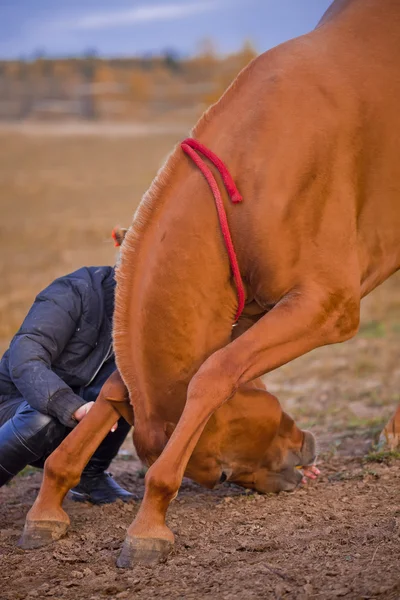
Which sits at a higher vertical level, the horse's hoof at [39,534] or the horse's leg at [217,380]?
the horse's leg at [217,380]

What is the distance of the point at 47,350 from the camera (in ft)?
13.0

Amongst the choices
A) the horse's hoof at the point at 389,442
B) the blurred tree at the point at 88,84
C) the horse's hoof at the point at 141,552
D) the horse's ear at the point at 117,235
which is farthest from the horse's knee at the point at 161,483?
the blurred tree at the point at 88,84

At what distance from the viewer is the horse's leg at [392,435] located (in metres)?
4.62

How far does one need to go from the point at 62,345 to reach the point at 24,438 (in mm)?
484

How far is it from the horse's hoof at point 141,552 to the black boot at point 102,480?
0.98 metres

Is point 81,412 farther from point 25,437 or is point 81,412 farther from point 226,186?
point 226,186

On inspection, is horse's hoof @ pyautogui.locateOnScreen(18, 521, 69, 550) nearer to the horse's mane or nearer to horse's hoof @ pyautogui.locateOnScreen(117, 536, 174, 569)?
horse's hoof @ pyautogui.locateOnScreen(117, 536, 174, 569)

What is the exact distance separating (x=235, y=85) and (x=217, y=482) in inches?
68.3

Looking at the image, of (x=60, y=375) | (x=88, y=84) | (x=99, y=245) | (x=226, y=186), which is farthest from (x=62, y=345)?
(x=88, y=84)

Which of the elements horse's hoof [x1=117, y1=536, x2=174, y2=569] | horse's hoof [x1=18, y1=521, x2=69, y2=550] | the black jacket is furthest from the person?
horse's hoof [x1=117, y1=536, x2=174, y2=569]

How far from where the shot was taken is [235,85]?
3619 mm

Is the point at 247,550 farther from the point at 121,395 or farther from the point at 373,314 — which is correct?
the point at 373,314

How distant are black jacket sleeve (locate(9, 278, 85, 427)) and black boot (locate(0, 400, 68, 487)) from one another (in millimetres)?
73

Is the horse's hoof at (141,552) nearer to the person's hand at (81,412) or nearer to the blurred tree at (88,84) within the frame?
the person's hand at (81,412)
